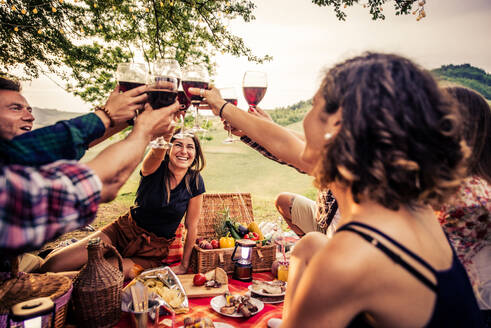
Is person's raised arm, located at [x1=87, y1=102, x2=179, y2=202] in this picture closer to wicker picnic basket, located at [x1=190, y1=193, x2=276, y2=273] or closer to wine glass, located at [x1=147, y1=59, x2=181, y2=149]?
wine glass, located at [x1=147, y1=59, x2=181, y2=149]

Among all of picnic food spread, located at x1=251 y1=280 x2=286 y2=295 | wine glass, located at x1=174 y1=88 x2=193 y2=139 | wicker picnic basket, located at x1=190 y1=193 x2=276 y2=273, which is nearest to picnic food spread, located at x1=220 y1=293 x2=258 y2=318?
picnic food spread, located at x1=251 y1=280 x2=286 y2=295

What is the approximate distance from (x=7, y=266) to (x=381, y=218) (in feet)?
7.75

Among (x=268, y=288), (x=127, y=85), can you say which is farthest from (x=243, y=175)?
(x=127, y=85)

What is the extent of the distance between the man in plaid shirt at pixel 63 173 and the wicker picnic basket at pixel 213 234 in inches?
75.9

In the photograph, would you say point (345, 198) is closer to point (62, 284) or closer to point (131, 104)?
point (131, 104)

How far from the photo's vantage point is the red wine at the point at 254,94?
89.7 inches

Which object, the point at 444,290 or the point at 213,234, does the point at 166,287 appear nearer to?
the point at 213,234

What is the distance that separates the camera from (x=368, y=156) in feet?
3.92

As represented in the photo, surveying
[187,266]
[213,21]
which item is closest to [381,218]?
[187,266]

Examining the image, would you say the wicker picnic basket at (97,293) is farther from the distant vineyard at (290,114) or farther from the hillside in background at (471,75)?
the hillside in background at (471,75)

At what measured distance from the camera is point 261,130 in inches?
90.6

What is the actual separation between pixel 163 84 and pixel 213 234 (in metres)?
2.95

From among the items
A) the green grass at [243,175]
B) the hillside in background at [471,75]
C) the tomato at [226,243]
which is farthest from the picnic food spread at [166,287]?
the hillside in background at [471,75]

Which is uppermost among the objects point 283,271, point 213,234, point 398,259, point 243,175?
point 398,259
